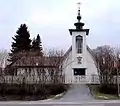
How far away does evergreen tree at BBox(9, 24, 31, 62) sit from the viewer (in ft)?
190

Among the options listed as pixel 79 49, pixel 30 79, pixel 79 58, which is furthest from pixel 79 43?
pixel 30 79

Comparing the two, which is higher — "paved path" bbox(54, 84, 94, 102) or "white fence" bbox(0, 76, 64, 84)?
"white fence" bbox(0, 76, 64, 84)

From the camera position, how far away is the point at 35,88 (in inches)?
1211

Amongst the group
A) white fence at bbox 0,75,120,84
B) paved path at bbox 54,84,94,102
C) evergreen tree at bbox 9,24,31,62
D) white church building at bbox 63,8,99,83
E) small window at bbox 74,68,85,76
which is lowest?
paved path at bbox 54,84,94,102

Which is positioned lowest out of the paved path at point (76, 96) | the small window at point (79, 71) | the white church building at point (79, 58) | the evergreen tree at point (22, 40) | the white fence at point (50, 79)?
the paved path at point (76, 96)

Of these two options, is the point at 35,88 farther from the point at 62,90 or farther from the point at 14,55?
the point at 14,55

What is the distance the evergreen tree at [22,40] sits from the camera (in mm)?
57928

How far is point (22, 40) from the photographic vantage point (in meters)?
59.0

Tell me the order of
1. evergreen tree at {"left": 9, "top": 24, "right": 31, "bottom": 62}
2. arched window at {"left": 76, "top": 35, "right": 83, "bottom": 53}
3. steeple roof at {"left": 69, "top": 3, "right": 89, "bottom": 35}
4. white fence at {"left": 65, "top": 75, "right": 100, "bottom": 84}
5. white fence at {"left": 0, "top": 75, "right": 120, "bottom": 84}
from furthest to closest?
1. evergreen tree at {"left": 9, "top": 24, "right": 31, "bottom": 62}
2. arched window at {"left": 76, "top": 35, "right": 83, "bottom": 53}
3. steeple roof at {"left": 69, "top": 3, "right": 89, "bottom": 35}
4. white fence at {"left": 65, "top": 75, "right": 100, "bottom": 84}
5. white fence at {"left": 0, "top": 75, "right": 120, "bottom": 84}

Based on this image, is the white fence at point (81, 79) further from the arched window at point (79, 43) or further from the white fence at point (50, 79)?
the arched window at point (79, 43)

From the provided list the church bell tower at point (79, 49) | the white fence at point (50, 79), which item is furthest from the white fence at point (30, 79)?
the church bell tower at point (79, 49)

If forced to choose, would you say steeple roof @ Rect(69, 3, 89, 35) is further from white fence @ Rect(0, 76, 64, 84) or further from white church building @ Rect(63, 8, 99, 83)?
white fence @ Rect(0, 76, 64, 84)

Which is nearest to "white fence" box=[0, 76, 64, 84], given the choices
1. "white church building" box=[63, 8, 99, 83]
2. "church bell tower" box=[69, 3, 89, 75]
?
"white church building" box=[63, 8, 99, 83]

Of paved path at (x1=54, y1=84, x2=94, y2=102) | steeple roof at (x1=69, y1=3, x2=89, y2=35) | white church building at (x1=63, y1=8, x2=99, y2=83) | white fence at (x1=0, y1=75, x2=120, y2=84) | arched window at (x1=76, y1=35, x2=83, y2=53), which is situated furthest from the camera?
arched window at (x1=76, y1=35, x2=83, y2=53)
